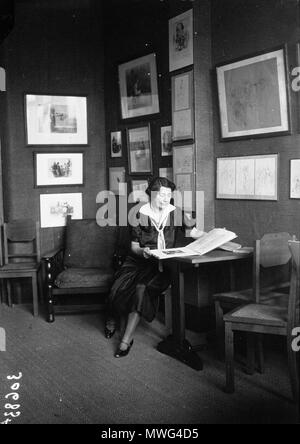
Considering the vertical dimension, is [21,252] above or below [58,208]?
below

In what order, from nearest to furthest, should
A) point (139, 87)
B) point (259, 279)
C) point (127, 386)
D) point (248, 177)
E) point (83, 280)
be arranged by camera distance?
point (127, 386), point (259, 279), point (248, 177), point (83, 280), point (139, 87)

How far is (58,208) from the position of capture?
6.11m

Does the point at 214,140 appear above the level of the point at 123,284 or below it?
above

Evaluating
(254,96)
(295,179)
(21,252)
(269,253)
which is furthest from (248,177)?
(21,252)

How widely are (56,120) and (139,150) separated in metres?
1.10

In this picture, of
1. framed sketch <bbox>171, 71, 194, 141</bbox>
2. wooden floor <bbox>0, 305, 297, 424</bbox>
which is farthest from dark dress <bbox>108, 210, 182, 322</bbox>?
framed sketch <bbox>171, 71, 194, 141</bbox>

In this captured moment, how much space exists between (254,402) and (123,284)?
5.29ft

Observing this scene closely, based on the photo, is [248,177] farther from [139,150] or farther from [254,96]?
[139,150]

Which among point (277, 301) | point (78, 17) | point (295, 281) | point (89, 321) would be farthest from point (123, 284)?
point (78, 17)

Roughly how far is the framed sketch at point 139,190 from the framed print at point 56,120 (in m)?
0.88

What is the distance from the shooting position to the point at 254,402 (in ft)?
10.9

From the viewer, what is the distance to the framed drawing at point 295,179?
395cm

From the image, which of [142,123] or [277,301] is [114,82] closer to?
[142,123]
